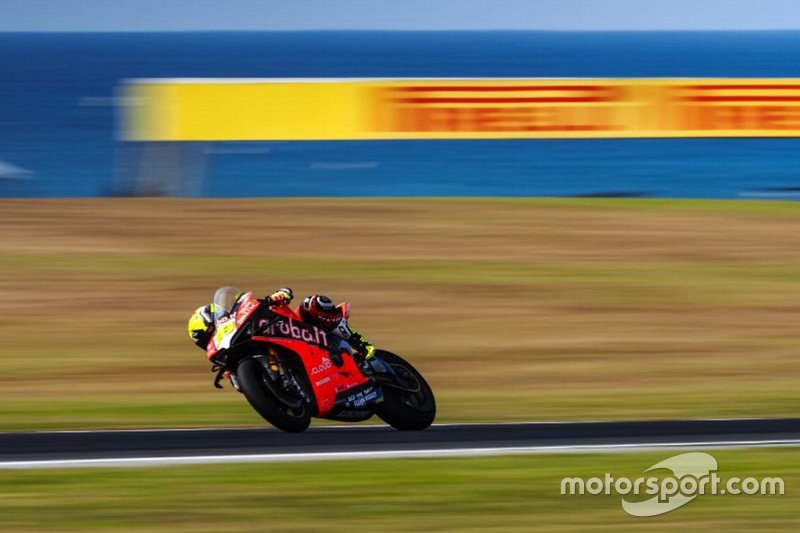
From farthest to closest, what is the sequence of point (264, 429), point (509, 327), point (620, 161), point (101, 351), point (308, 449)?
point (620, 161), point (509, 327), point (101, 351), point (264, 429), point (308, 449)

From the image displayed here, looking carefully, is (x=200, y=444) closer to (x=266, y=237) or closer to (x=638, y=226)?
(x=266, y=237)

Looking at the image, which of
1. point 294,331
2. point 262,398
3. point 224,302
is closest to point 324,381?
point 294,331

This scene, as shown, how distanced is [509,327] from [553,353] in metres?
1.13

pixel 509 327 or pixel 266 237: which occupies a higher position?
pixel 266 237

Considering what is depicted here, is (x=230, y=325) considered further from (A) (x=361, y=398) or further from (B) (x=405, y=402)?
(B) (x=405, y=402)

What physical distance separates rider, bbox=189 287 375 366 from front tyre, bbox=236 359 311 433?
1.31 ft

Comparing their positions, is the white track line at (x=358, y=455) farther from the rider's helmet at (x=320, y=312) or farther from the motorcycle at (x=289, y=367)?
the rider's helmet at (x=320, y=312)

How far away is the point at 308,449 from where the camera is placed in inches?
346

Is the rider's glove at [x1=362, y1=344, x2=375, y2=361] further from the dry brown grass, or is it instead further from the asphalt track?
the dry brown grass

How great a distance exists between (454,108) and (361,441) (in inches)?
469

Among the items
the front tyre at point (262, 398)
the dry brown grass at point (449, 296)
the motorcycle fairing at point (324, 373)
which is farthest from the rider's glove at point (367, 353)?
the dry brown grass at point (449, 296)

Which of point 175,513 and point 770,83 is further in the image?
point 770,83

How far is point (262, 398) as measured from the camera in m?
8.16

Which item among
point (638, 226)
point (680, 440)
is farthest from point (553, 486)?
point (638, 226)
